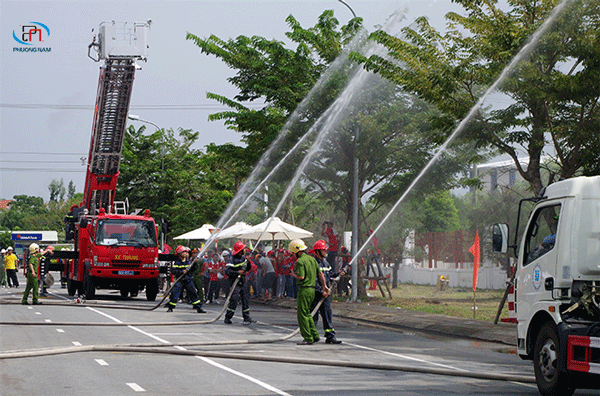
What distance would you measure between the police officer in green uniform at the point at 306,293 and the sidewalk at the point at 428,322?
4.01 metres

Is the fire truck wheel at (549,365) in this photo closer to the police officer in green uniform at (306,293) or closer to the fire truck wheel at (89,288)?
the police officer in green uniform at (306,293)

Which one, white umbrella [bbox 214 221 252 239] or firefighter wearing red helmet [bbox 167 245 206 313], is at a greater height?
white umbrella [bbox 214 221 252 239]

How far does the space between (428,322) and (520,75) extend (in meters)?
6.38

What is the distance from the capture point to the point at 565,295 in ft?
29.1

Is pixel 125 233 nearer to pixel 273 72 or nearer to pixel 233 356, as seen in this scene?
pixel 273 72

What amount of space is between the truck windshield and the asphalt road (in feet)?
25.3

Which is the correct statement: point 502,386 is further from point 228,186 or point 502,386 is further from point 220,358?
point 228,186

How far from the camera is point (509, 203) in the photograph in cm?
4072

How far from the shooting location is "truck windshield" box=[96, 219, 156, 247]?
999 inches

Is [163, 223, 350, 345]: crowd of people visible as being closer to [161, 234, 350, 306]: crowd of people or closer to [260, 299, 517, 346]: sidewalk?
[161, 234, 350, 306]: crowd of people

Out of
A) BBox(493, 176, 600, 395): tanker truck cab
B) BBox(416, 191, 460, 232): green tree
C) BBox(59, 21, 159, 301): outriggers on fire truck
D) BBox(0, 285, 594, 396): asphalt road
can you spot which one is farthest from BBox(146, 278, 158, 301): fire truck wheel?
BBox(416, 191, 460, 232): green tree

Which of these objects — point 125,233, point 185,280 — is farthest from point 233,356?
point 125,233

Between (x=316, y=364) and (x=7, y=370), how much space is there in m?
4.25

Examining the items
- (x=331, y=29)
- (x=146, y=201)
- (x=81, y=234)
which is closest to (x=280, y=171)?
(x=331, y=29)
